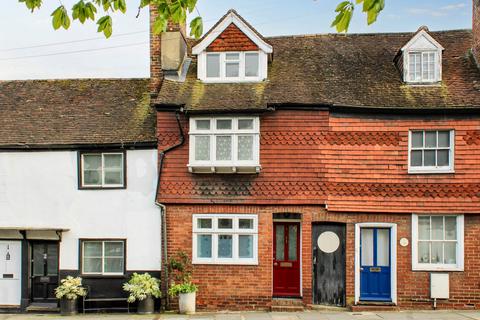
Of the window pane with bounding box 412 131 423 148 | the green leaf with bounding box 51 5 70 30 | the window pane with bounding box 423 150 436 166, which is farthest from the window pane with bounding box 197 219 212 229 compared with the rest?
the green leaf with bounding box 51 5 70 30

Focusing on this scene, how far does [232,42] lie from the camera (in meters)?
15.7

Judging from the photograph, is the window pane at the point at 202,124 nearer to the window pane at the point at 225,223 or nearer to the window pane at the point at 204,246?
the window pane at the point at 225,223

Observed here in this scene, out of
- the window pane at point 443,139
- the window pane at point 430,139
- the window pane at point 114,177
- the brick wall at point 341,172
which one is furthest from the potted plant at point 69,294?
the window pane at point 443,139

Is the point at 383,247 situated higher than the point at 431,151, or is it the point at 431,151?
the point at 431,151

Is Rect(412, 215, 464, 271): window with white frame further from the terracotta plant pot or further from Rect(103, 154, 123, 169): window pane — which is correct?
Rect(103, 154, 123, 169): window pane

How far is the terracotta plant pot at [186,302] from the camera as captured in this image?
14.4 meters

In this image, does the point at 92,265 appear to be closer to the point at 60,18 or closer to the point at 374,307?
the point at 374,307

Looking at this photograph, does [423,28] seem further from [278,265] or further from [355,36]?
[278,265]

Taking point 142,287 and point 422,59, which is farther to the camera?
point 422,59

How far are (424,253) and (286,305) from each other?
4.41m

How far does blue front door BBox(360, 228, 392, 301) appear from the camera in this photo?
15.0 m

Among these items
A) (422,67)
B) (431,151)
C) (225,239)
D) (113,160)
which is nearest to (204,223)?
(225,239)

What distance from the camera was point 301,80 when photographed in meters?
16.1

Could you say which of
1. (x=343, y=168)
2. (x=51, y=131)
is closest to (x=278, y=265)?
(x=343, y=168)
